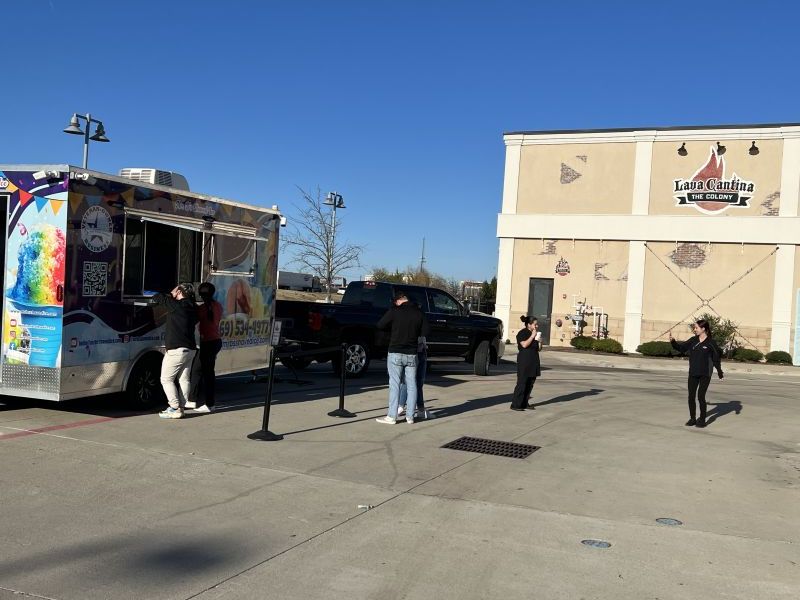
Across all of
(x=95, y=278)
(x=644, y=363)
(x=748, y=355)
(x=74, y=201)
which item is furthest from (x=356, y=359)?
(x=748, y=355)

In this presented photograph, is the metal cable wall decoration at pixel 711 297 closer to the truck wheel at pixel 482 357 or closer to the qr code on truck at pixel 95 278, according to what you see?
the truck wheel at pixel 482 357

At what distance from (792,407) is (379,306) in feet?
26.4

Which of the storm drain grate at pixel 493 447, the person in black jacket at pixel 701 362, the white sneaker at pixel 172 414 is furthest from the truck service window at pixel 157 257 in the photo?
the person in black jacket at pixel 701 362

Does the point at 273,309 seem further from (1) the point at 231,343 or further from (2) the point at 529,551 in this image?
(2) the point at 529,551

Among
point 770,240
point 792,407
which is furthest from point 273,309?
point 770,240

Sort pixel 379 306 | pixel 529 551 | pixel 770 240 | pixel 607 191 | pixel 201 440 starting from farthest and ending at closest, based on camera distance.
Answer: pixel 607 191 → pixel 770 240 → pixel 379 306 → pixel 201 440 → pixel 529 551

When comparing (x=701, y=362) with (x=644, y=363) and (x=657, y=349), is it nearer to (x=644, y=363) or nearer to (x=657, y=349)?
(x=644, y=363)

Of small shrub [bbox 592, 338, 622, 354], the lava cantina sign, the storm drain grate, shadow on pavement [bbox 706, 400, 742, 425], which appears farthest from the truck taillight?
the lava cantina sign

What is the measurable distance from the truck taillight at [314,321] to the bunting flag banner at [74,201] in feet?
20.9

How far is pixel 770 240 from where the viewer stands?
85.7ft

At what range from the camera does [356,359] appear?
14648 mm

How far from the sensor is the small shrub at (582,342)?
26453 mm

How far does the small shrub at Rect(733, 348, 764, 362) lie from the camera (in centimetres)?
2500

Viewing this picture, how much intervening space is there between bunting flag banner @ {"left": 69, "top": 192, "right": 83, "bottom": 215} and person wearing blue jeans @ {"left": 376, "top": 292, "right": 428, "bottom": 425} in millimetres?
4050
